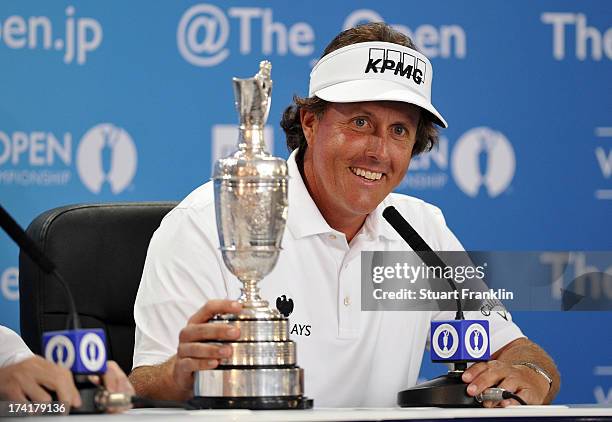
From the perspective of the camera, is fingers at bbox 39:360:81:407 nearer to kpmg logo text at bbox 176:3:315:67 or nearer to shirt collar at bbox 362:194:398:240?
shirt collar at bbox 362:194:398:240

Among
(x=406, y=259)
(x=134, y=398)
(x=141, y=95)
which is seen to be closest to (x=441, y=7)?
(x=141, y=95)

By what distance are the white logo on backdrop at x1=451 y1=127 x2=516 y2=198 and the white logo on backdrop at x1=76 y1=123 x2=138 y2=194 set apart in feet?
3.17

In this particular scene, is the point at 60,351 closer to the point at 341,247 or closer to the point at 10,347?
the point at 10,347

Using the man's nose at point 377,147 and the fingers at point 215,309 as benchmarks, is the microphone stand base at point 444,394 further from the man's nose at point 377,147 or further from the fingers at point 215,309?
the man's nose at point 377,147

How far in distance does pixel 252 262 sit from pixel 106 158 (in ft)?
6.04

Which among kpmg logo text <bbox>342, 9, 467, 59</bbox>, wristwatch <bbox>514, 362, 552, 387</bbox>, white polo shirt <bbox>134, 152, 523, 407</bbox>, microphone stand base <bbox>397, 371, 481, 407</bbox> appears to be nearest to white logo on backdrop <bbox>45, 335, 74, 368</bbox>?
microphone stand base <bbox>397, 371, 481, 407</bbox>

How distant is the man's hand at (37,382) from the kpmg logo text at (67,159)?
1.94 m

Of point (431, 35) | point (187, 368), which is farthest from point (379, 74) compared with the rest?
point (431, 35)

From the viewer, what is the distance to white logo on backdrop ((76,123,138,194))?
3.46 metres

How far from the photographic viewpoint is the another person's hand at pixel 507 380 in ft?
6.30

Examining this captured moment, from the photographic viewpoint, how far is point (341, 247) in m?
2.56

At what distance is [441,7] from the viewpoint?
12.1 feet

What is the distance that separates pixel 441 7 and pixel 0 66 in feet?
4.25

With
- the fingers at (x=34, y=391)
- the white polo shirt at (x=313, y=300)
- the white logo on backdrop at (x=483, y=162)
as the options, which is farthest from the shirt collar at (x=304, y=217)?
the white logo on backdrop at (x=483, y=162)
